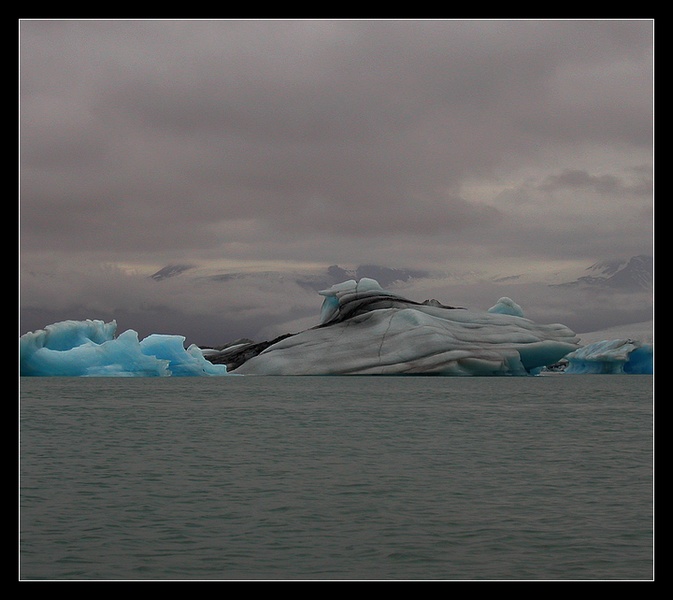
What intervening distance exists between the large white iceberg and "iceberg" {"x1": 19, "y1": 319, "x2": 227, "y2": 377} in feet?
39.7

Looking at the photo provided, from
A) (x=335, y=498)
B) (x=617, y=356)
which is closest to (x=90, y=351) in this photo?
(x=335, y=498)

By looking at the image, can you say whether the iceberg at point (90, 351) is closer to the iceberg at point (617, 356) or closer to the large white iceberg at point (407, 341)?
the large white iceberg at point (407, 341)

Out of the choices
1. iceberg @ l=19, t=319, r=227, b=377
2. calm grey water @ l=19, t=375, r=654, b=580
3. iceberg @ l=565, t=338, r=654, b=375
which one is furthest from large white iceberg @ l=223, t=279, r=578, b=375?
calm grey water @ l=19, t=375, r=654, b=580

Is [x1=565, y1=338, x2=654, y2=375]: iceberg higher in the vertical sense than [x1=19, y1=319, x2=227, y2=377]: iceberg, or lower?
lower

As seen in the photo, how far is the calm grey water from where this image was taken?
339 inches

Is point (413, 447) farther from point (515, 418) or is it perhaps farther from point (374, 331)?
point (374, 331)

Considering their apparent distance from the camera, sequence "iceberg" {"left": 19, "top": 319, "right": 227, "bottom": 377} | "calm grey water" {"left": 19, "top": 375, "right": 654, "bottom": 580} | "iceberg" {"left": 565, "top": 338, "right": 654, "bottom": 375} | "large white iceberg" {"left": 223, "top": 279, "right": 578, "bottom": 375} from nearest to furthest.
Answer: "calm grey water" {"left": 19, "top": 375, "right": 654, "bottom": 580} → "iceberg" {"left": 19, "top": 319, "right": 227, "bottom": 377} → "large white iceberg" {"left": 223, "top": 279, "right": 578, "bottom": 375} → "iceberg" {"left": 565, "top": 338, "right": 654, "bottom": 375}

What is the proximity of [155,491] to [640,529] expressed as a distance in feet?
23.8

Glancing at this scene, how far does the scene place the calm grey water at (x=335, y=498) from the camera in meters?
8.61

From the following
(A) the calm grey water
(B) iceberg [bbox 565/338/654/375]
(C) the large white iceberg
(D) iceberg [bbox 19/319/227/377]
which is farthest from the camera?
(B) iceberg [bbox 565/338/654/375]

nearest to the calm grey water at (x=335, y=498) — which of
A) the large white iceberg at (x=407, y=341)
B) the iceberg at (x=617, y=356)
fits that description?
the large white iceberg at (x=407, y=341)

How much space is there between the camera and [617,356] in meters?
62.5

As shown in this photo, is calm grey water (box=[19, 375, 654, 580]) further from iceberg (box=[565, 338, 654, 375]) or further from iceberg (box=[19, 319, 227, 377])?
iceberg (box=[565, 338, 654, 375])
